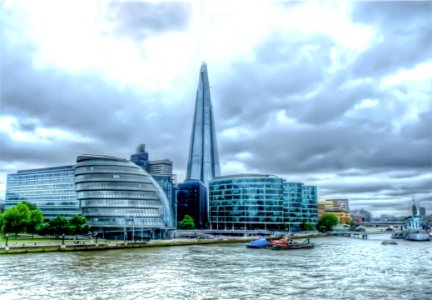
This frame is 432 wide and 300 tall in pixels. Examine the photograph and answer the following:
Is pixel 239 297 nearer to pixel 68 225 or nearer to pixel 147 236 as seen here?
pixel 68 225

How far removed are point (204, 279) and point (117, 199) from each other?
9802 centimetres

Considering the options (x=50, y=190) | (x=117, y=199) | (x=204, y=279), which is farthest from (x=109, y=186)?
(x=204, y=279)

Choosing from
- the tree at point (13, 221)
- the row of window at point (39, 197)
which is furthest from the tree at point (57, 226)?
the row of window at point (39, 197)

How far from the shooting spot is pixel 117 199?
149 meters

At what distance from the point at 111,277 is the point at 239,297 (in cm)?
1883

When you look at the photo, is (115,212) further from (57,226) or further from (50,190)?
(50,190)

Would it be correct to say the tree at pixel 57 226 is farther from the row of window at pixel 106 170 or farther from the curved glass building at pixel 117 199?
the row of window at pixel 106 170

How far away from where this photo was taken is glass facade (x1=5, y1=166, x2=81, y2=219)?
6540 inches

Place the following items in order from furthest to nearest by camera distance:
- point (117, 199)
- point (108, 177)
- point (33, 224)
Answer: point (108, 177), point (117, 199), point (33, 224)

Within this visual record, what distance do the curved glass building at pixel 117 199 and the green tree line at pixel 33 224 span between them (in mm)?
18605

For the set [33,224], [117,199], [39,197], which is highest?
[39,197]

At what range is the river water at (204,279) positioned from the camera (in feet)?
150

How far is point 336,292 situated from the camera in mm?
47000

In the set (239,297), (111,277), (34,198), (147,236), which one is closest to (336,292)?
(239,297)
